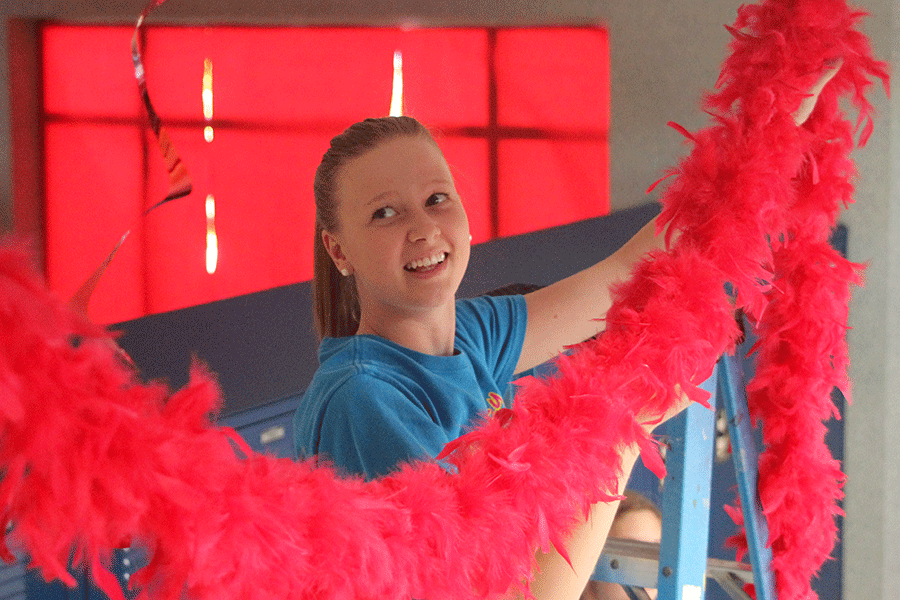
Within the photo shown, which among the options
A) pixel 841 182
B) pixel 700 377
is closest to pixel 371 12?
pixel 841 182

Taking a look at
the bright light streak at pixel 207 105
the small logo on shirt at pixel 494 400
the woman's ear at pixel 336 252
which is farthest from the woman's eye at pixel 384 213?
the bright light streak at pixel 207 105

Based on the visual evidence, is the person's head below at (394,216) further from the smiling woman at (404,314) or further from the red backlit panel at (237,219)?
the red backlit panel at (237,219)

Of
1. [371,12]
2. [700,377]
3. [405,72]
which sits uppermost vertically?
[371,12]

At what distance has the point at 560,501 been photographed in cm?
73

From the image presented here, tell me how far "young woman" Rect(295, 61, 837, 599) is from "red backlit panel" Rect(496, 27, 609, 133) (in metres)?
1.57

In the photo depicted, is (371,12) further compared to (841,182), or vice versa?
(371,12)

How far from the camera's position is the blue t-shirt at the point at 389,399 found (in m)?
0.93

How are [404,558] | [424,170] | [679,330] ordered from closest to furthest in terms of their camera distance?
[404,558], [679,330], [424,170]

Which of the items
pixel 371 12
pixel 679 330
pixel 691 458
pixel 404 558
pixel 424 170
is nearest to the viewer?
pixel 404 558

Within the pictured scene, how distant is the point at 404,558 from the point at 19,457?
1.06 feet

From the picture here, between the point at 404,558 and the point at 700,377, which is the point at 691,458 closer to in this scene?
the point at 700,377

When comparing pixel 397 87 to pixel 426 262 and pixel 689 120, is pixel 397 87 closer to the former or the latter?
pixel 689 120

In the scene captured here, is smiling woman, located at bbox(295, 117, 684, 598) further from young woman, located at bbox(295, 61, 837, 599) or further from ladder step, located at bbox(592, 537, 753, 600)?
ladder step, located at bbox(592, 537, 753, 600)

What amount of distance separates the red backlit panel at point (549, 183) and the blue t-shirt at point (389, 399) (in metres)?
1.60
